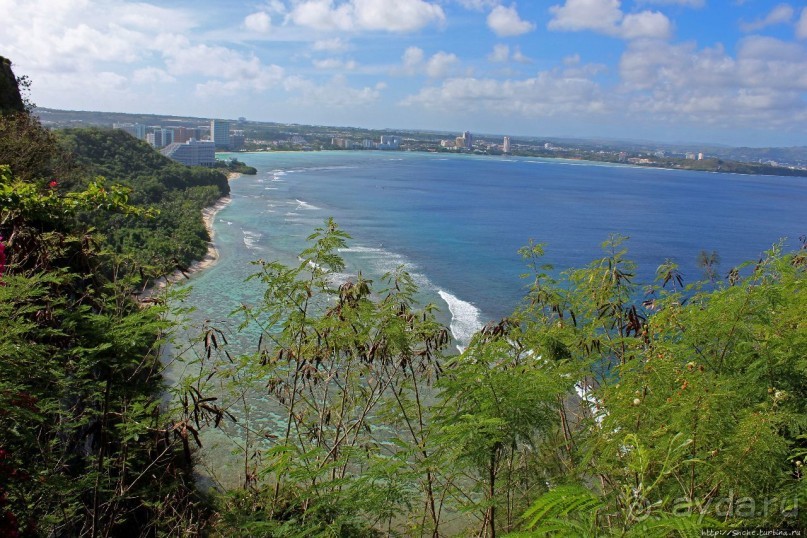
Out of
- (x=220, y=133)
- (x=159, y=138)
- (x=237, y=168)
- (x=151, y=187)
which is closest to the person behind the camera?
(x=151, y=187)

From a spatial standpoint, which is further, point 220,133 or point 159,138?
point 220,133

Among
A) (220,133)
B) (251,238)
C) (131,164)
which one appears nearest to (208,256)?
(251,238)

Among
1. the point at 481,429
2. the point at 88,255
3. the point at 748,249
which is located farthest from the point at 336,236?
the point at 748,249

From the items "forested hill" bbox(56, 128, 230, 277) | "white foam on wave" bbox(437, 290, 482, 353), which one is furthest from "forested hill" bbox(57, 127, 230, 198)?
"white foam on wave" bbox(437, 290, 482, 353)

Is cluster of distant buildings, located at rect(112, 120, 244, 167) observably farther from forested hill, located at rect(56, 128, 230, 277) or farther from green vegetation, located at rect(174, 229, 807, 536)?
green vegetation, located at rect(174, 229, 807, 536)

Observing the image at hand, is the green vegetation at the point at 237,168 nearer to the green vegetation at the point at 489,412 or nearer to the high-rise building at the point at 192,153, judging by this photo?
the high-rise building at the point at 192,153

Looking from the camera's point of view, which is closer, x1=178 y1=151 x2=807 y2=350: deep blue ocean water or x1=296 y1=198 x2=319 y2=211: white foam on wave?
x1=178 y1=151 x2=807 y2=350: deep blue ocean water

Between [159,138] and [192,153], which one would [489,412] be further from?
[159,138]
